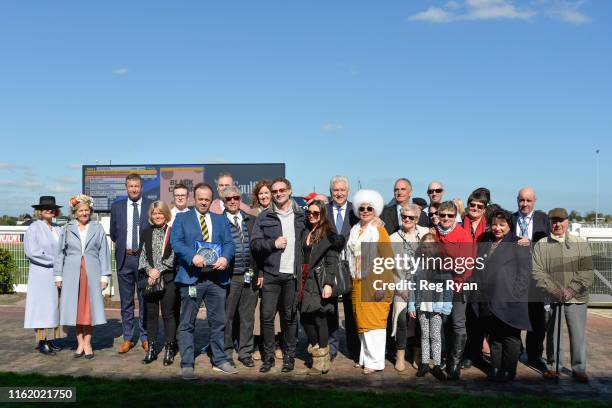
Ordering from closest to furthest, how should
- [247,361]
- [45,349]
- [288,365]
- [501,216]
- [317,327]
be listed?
[501,216]
[317,327]
[288,365]
[247,361]
[45,349]

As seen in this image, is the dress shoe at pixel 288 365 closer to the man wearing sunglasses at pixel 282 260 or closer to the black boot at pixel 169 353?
the man wearing sunglasses at pixel 282 260

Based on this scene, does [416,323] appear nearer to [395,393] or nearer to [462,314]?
[462,314]

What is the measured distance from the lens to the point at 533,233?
766 cm

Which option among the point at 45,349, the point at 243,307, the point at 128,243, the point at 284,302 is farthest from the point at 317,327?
the point at 45,349

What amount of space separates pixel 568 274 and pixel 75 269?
6.06 meters

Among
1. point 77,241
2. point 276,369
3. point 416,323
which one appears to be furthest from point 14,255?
point 416,323

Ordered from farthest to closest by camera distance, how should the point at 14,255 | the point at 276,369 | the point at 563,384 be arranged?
the point at 14,255 → the point at 276,369 → the point at 563,384

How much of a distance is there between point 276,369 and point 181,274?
1.60 m

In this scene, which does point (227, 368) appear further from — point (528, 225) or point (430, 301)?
point (528, 225)

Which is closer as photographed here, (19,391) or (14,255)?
(19,391)

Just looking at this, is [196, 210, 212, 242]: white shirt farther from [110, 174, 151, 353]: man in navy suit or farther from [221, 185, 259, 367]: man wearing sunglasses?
[110, 174, 151, 353]: man in navy suit

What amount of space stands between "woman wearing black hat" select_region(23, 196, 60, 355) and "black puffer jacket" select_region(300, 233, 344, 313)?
3511 millimetres

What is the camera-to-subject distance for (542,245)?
7.02m

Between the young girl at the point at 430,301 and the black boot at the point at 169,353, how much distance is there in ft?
9.65
